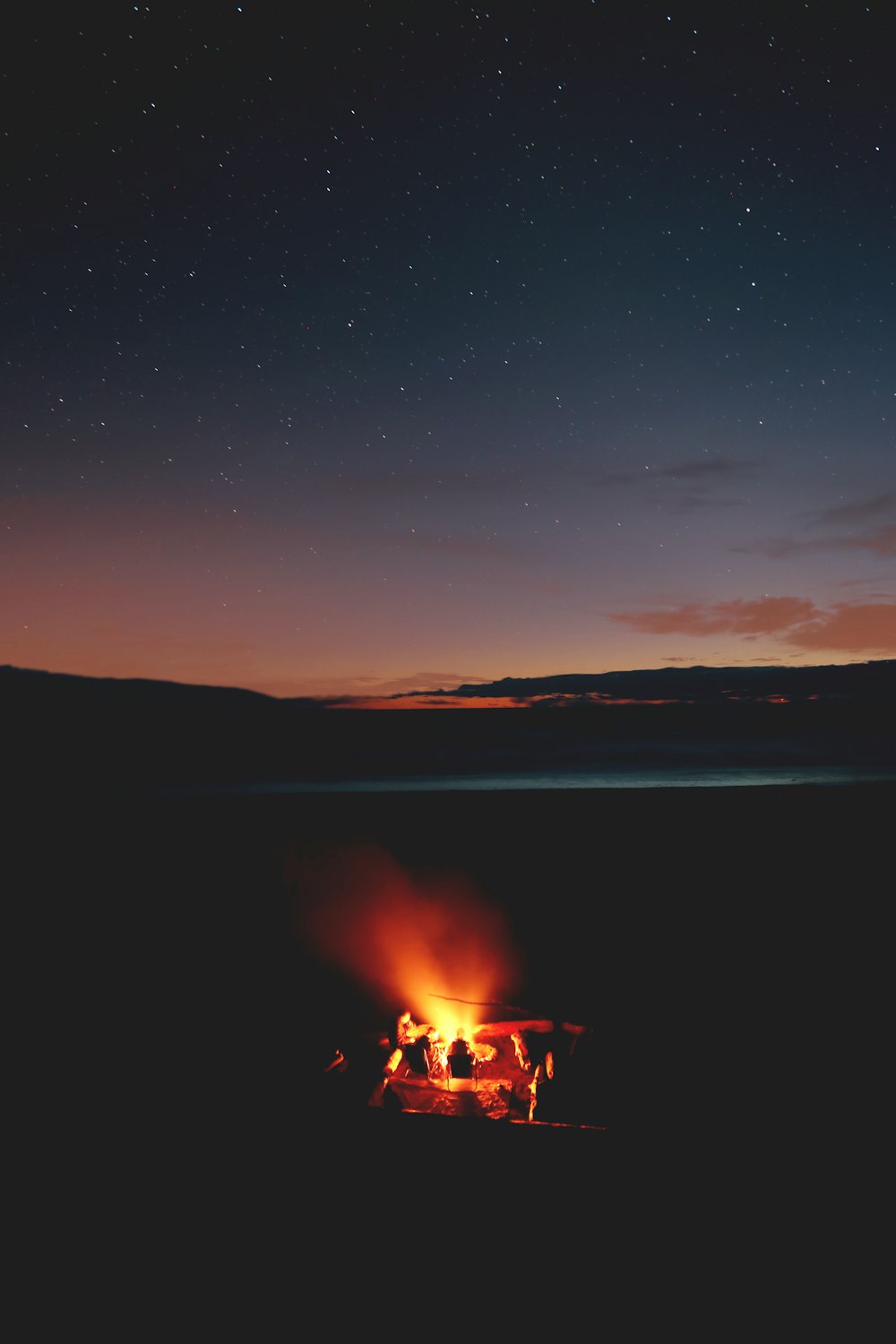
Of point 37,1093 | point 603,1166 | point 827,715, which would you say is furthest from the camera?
point 827,715

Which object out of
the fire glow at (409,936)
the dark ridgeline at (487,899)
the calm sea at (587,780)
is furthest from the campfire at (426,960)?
the calm sea at (587,780)

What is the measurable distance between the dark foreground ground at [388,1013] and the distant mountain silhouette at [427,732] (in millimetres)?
629

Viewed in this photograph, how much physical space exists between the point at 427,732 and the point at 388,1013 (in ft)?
8.17

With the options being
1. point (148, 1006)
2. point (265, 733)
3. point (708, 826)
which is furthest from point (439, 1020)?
point (265, 733)

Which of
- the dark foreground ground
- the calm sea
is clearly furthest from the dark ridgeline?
the calm sea

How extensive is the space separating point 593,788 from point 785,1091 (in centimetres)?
182

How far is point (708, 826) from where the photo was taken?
3211 millimetres

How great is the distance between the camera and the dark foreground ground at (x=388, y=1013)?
9.23 feet

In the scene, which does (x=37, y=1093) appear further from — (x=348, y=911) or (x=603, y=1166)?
(x=603, y=1166)

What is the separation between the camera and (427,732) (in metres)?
6.02

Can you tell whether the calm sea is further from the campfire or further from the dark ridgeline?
the campfire

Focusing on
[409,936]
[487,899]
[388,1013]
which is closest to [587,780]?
[487,899]

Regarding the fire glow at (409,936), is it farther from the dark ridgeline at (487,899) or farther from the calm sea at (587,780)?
the calm sea at (587,780)

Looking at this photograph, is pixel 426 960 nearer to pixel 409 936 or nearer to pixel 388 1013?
pixel 409 936
